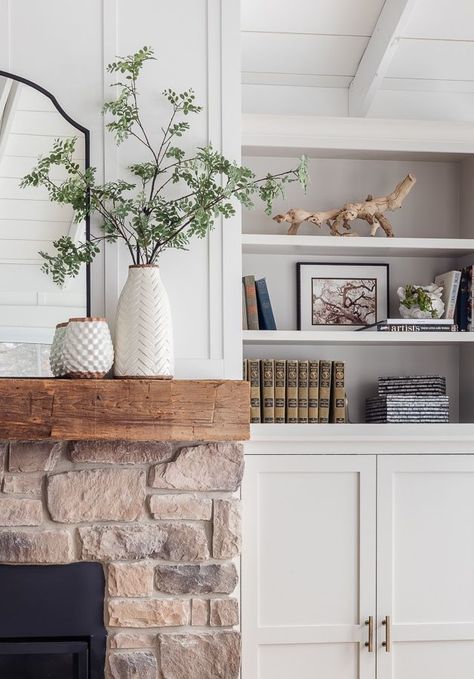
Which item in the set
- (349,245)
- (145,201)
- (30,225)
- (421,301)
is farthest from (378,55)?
(30,225)

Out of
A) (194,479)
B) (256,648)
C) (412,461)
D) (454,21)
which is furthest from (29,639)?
(454,21)

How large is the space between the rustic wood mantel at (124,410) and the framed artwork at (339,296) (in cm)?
104

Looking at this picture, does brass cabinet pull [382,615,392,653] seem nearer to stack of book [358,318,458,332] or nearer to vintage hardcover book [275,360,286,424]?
vintage hardcover book [275,360,286,424]

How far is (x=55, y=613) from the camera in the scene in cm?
202

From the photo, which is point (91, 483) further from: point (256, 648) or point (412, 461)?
point (412, 461)

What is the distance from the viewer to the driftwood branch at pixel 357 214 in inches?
110

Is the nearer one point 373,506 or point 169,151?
point 169,151

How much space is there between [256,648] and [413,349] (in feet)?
4.00

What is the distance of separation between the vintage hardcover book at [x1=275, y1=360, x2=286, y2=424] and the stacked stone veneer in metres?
0.64

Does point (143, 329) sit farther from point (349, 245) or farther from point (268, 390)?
point (349, 245)

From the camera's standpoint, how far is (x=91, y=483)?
202cm

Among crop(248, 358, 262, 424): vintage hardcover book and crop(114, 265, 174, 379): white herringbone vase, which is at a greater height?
crop(114, 265, 174, 379): white herringbone vase

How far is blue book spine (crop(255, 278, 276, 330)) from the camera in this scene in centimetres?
276

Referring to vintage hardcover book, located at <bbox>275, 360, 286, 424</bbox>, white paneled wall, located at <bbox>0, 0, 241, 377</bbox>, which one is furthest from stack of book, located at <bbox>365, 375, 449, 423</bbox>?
white paneled wall, located at <bbox>0, 0, 241, 377</bbox>
